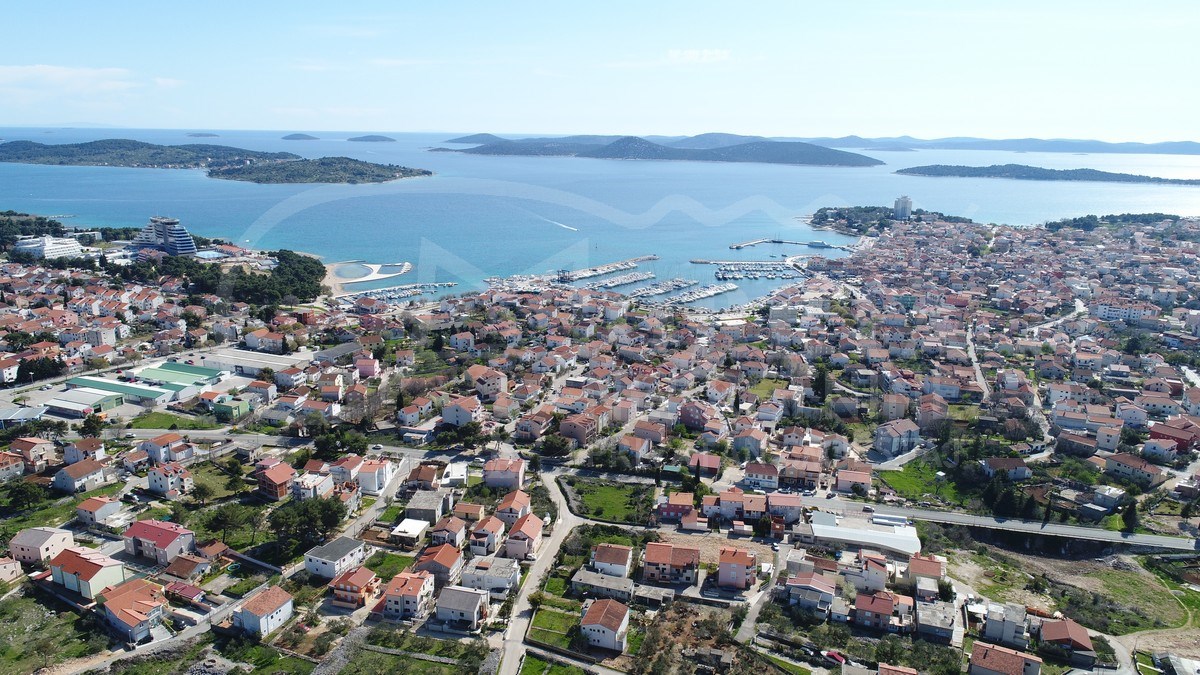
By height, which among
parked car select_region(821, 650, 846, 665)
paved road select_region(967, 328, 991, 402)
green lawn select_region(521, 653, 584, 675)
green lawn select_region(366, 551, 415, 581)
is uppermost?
paved road select_region(967, 328, 991, 402)

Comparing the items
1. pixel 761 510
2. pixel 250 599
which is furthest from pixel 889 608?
pixel 250 599

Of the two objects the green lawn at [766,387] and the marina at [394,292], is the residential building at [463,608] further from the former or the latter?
the marina at [394,292]

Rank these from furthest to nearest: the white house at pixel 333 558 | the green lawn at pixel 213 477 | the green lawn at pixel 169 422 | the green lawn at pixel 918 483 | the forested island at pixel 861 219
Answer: the forested island at pixel 861 219 < the green lawn at pixel 169 422 < the green lawn at pixel 918 483 < the green lawn at pixel 213 477 < the white house at pixel 333 558

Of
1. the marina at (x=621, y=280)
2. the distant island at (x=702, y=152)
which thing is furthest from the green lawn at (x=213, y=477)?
the distant island at (x=702, y=152)

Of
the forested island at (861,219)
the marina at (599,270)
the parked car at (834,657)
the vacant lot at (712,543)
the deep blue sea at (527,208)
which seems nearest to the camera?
the parked car at (834,657)

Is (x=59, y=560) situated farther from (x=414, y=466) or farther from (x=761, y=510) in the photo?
(x=761, y=510)

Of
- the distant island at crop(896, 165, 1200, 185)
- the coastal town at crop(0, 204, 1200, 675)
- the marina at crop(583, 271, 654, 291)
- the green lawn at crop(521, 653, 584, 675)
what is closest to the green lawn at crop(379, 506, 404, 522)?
the coastal town at crop(0, 204, 1200, 675)

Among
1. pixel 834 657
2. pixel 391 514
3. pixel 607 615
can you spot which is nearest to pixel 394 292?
pixel 391 514

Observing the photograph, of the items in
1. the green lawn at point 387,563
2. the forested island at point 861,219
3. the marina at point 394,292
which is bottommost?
the green lawn at point 387,563

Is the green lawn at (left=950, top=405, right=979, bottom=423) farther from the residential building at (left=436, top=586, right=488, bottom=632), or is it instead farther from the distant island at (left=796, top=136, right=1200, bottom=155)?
the distant island at (left=796, top=136, right=1200, bottom=155)
